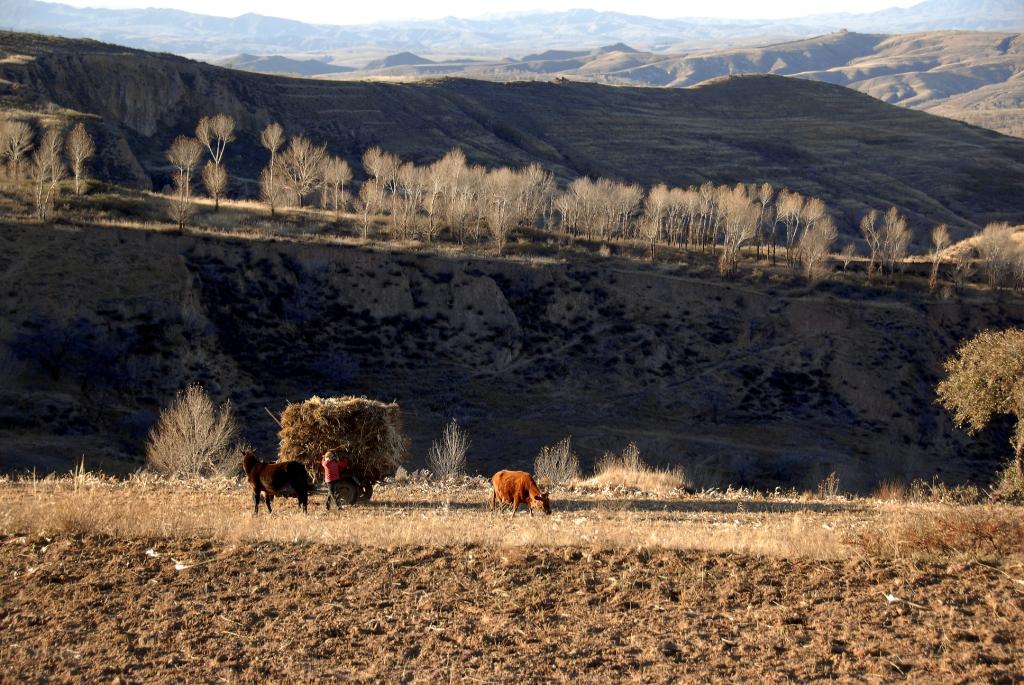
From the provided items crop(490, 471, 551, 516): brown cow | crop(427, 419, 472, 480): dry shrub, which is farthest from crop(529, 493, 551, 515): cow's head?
crop(427, 419, 472, 480): dry shrub

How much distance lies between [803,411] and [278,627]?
54225 millimetres

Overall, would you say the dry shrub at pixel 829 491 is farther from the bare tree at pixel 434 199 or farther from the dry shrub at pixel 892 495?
the bare tree at pixel 434 199

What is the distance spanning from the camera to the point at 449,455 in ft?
122

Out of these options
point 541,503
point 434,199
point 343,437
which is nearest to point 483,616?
point 541,503

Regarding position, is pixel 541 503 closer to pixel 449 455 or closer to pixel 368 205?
pixel 449 455

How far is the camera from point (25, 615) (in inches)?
396

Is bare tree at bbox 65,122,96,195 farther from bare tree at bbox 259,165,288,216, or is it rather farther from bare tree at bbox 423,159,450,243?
bare tree at bbox 423,159,450,243

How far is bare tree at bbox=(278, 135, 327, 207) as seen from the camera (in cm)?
8506

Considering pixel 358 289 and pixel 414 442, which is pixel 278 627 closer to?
pixel 414 442

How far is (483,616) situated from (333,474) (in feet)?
24.3

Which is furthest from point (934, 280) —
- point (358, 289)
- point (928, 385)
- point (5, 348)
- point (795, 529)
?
point (795, 529)

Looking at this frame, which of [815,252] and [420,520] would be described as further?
[815,252]

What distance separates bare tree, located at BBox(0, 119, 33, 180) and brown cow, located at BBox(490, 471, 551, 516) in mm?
61021

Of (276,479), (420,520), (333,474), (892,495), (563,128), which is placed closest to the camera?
(420,520)
